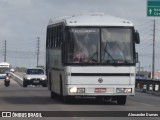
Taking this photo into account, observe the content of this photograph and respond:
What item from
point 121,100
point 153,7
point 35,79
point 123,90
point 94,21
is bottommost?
point 35,79

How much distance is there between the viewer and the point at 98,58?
26031 millimetres

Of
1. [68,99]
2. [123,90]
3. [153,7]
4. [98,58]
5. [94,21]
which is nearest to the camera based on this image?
[98,58]

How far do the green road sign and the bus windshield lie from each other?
15707mm

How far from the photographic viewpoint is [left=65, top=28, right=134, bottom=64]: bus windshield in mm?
25938

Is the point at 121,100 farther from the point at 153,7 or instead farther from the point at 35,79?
the point at 35,79

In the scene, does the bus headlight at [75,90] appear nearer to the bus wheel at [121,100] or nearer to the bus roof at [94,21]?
the bus wheel at [121,100]

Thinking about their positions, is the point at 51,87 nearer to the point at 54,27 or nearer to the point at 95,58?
the point at 54,27

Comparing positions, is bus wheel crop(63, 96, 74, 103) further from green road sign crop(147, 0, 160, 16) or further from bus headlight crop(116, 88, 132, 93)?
green road sign crop(147, 0, 160, 16)

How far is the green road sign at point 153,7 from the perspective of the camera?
4166 cm

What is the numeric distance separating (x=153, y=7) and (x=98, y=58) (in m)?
16.5

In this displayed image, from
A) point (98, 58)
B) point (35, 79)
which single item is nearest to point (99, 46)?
point (98, 58)

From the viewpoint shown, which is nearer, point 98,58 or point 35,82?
point 98,58

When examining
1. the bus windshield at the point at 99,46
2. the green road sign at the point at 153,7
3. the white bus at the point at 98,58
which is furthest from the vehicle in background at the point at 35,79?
the bus windshield at the point at 99,46

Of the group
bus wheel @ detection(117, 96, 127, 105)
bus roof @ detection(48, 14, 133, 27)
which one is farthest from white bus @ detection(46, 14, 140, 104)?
bus wheel @ detection(117, 96, 127, 105)
